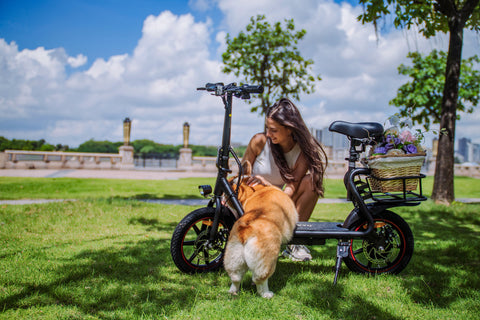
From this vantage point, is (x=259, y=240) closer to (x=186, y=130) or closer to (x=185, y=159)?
(x=185, y=159)

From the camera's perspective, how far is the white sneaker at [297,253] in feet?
13.1

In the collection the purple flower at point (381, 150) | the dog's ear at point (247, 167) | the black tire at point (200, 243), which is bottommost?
the black tire at point (200, 243)

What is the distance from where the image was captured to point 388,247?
11.4ft

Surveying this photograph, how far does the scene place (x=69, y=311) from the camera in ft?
8.34

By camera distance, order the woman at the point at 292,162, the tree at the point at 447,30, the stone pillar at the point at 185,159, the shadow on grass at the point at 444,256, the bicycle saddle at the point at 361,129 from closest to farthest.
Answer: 1. the shadow on grass at the point at 444,256
2. the bicycle saddle at the point at 361,129
3. the woman at the point at 292,162
4. the tree at the point at 447,30
5. the stone pillar at the point at 185,159

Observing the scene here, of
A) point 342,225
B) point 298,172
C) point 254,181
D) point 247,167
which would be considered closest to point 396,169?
point 342,225

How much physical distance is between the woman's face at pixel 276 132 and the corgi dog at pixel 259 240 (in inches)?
28.3

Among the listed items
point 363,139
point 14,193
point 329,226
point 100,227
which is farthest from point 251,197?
point 14,193

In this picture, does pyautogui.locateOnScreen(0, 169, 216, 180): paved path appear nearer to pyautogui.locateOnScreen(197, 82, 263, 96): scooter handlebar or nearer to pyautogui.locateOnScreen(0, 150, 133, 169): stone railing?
pyautogui.locateOnScreen(0, 150, 133, 169): stone railing

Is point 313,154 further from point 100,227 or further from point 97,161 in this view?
point 97,161

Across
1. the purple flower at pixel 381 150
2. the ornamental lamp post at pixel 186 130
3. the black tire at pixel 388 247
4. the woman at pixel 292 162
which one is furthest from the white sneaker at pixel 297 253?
the ornamental lamp post at pixel 186 130

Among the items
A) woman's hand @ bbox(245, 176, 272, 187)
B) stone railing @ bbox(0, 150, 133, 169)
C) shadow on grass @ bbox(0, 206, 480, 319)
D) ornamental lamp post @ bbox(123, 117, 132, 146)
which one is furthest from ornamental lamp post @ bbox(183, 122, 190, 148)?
woman's hand @ bbox(245, 176, 272, 187)

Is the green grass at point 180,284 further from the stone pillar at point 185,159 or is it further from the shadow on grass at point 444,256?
the stone pillar at point 185,159

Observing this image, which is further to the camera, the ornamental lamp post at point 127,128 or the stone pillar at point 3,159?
the ornamental lamp post at point 127,128
